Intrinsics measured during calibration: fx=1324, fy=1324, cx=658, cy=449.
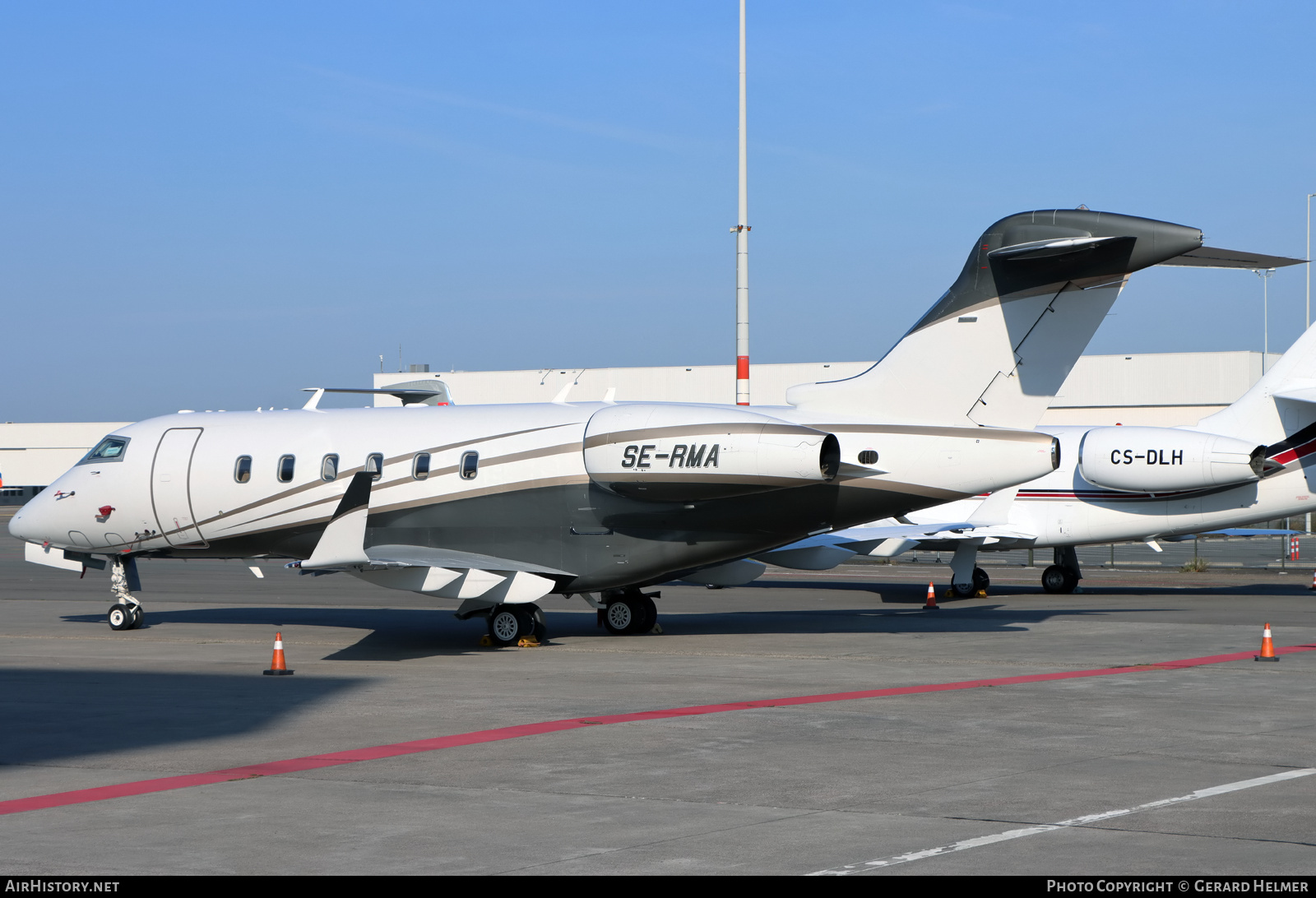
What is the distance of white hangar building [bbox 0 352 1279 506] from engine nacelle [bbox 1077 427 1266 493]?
107 feet

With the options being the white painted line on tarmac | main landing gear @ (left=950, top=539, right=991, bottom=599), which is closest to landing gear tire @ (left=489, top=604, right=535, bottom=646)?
the white painted line on tarmac

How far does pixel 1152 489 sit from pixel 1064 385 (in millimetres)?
33125

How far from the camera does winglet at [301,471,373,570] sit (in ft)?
56.1

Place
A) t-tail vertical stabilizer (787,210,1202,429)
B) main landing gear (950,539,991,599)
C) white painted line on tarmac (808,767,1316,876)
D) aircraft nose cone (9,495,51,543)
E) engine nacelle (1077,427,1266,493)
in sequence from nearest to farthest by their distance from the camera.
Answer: white painted line on tarmac (808,767,1316,876)
t-tail vertical stabilizer (787,210,1202,429)
aircraft nose cone (9,495,51,543)
engine nacelle (1077,427,1266,493)
main landing gear (950,539,991,599)

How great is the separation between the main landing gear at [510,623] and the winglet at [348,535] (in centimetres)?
261

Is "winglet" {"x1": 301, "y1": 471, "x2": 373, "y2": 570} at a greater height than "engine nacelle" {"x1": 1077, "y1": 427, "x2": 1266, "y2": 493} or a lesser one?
lesser

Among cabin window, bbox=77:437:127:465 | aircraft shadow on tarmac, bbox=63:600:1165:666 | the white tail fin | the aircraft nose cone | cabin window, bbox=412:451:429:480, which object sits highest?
the white tail fin

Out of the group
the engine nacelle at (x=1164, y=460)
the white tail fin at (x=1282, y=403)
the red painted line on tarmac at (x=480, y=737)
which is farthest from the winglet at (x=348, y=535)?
the white tail fin at (x=1282, y=403)

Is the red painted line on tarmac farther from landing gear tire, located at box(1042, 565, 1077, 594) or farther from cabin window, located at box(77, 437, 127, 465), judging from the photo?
landing gear tire, located at box(1042, 565, 1077, 594)

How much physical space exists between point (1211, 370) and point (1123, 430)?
38953mm

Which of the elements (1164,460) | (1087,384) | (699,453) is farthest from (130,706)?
(1087,384)

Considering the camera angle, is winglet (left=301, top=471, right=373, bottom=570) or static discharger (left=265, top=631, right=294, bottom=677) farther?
winglet (left=301, top=471, right=373, bottom=570)

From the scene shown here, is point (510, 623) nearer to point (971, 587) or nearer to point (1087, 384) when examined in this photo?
point (971, 587)

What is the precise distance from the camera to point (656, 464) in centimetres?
1830
